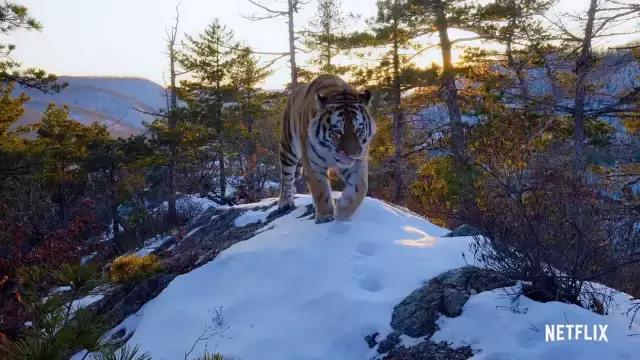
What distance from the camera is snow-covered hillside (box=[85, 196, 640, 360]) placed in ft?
12.7

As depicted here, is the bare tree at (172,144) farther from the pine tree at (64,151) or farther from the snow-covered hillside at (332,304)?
the snow-covered hillside at (332,304)

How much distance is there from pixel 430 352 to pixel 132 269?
5383mm

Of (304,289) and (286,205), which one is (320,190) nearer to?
(304,289)

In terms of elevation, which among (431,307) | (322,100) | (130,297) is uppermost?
(322,100)

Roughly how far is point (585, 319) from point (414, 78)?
1560 centimetres

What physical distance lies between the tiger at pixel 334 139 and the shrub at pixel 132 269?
2.89 m

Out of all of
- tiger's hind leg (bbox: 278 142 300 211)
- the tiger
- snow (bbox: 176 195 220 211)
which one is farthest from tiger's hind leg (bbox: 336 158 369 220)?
snow (bbox: 176 195 220 211)

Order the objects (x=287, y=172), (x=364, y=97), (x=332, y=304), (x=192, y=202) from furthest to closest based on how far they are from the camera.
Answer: (x=192, y=202), (x=287, y=172), (x=364, y=97), (x=332, y=304)

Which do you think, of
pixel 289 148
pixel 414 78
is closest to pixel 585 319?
pixel 289 148

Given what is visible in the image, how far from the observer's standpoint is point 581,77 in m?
12.6

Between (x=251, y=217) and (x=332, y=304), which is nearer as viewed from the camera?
(x=332, y=304)

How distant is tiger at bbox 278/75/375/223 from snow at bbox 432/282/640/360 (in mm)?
2356

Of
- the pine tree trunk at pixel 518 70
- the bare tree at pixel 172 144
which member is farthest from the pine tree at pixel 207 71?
the pine tree trunk at pixel 518 70

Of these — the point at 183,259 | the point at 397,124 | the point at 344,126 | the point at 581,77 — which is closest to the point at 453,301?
the point at 344,126
